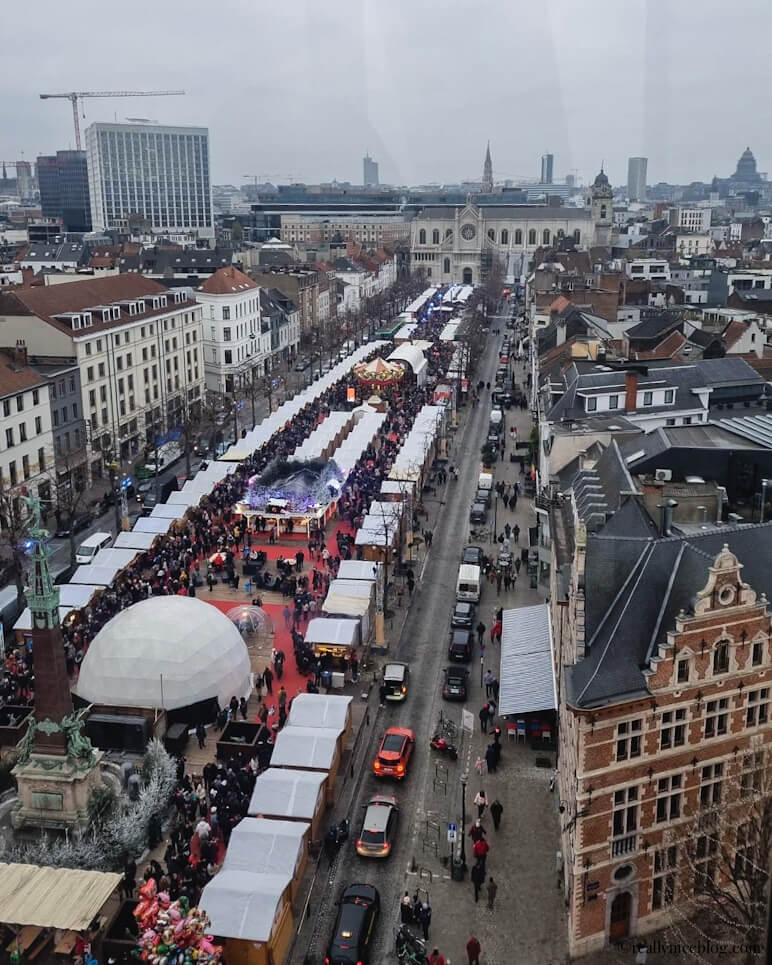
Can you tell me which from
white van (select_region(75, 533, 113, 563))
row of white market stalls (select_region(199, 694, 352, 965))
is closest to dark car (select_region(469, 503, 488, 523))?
white van (select_region(75, 533, 113, 563))

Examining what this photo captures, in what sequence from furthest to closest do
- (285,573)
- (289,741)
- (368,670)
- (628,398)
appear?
(628,398), (285,573), (368,670), (289,741)

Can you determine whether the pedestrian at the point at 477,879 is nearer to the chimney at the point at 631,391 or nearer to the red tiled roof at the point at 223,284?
the chimney at the point at 631,391

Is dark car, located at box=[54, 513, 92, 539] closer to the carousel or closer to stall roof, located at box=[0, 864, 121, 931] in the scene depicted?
stall roof, located at box=[0, 864, 121, 931]

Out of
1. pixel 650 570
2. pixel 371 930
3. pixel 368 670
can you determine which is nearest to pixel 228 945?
pixel 371 930

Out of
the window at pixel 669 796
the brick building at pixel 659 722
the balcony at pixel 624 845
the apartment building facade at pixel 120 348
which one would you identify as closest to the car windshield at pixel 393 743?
the brick building at pixel 659 722

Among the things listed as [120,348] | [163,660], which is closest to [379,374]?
[120,348]

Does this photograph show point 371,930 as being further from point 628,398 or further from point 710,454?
point 628,398
